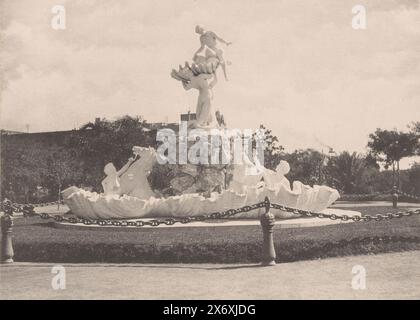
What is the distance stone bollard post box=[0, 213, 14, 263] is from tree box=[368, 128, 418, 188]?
94.7 feet

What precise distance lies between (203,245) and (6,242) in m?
4.02

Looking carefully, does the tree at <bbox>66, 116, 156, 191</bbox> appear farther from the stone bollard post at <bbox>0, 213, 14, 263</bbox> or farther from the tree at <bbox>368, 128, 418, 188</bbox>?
the stone bollard post at <bbox>0, 213, 14, 263</bbox>

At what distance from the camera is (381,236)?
39.6 ft

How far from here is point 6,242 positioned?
37.4 feet

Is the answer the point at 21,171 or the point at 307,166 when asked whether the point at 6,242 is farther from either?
the point at 21,171

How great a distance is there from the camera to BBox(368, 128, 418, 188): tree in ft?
121

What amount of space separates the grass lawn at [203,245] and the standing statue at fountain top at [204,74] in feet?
23.8

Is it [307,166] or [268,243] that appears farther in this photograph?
[307,166]

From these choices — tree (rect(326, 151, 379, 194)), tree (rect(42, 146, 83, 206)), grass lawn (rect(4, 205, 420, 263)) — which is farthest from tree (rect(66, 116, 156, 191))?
grass lawn (rect(4, 205, 420, 263))

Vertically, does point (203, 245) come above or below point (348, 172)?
below

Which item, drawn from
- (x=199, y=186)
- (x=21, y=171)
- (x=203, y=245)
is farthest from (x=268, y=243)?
(x=21, y=171)

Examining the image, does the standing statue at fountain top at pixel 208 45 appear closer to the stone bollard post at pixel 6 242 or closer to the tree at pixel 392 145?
the stone bollard post at pixel 6 242

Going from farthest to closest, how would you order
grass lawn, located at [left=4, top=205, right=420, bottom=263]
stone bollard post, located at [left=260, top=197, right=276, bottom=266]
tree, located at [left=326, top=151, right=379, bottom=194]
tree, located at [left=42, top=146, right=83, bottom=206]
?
tree, located at [left=42, top=146, right=83, bottom=206], tree, located at [left=326, top=151, right=379, bottom=194], grass lawn, located at [left=4, top=205, right=420, bottom=263], stone bollard post, located at [left=260, top=197, right=276, bottom=266]
